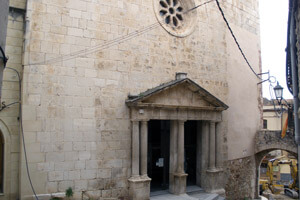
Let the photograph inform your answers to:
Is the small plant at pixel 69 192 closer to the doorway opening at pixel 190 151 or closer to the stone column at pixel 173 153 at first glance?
the stone column at pixel 173 153

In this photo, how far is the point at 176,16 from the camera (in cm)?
1079

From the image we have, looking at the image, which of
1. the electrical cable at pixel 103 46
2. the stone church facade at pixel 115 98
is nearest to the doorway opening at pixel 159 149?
the stone church facade at pixel 115 98

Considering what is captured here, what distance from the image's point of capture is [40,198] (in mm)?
7418

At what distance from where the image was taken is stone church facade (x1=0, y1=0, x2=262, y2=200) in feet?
24.8

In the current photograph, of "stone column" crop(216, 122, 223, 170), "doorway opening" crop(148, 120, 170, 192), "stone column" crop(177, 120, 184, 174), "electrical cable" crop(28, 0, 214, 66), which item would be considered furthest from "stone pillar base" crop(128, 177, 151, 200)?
"electrical cable" crop(28, 0, 214, 66)

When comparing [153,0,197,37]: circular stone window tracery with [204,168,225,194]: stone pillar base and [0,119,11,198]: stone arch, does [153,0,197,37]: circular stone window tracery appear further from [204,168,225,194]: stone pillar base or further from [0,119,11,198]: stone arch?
[0,119,11,198]: stone arch

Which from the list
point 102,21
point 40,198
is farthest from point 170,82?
point 40,198

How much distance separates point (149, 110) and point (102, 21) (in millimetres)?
2911

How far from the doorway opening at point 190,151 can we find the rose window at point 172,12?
3730 millimetres

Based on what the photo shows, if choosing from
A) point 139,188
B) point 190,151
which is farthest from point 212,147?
point 139,188

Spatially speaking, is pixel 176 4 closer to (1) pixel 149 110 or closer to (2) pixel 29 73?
(1) pixel 149 110

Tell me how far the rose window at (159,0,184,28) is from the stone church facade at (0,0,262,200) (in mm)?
37

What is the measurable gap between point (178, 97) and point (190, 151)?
268 cm

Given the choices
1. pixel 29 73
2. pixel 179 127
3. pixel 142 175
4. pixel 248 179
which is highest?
pixel 29 73
